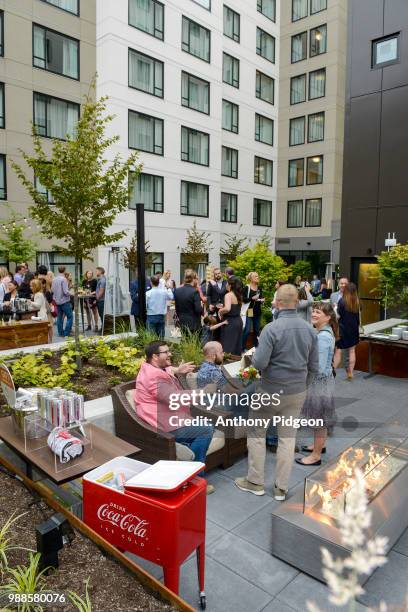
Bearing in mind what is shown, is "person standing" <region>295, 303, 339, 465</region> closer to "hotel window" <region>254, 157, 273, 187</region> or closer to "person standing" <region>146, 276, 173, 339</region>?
"person standing" <region>146, 276, 173, 339</region>

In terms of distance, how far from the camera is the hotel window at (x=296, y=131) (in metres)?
32.1

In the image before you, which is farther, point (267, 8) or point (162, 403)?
point (267, 8)

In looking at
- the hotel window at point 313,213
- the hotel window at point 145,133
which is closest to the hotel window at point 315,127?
the hotel window at point 313,213

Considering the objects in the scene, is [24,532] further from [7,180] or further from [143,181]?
[143,181]

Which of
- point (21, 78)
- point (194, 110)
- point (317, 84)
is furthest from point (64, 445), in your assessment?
point (317, 84)

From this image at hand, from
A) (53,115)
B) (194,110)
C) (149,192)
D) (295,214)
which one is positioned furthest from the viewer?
(295,214)

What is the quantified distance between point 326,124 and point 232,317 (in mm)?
26439

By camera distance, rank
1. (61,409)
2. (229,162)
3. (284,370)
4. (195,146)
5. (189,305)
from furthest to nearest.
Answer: (229,162)
(195,146)
(189,305)
(284,370)
(61,409)

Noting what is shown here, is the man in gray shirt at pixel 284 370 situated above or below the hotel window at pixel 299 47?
below

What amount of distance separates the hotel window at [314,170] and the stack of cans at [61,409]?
30436 mm

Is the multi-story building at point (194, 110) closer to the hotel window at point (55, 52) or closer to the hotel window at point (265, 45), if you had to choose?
the hotel window at point (265, 45)

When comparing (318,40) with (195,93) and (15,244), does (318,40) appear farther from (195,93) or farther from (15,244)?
(15,244)

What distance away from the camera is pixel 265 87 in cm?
3177

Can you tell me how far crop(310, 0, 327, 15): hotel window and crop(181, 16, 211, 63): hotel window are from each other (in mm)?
9603
